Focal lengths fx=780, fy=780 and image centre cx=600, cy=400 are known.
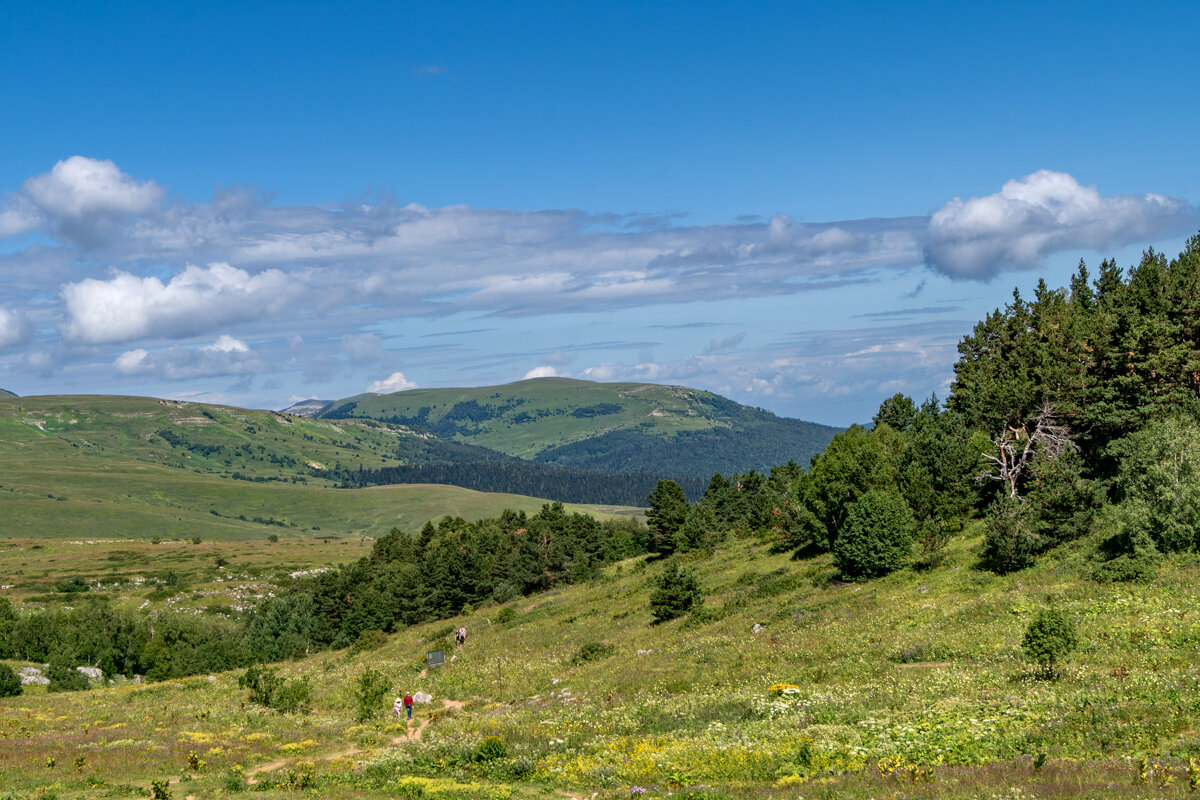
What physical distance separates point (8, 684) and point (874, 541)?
3007 inches

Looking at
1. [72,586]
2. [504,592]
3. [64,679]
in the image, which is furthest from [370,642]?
[72,586]

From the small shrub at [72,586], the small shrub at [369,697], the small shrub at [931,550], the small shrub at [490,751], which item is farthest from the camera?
the small shrub at [72,586]

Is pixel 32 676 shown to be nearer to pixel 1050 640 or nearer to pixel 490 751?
pixel 490 751

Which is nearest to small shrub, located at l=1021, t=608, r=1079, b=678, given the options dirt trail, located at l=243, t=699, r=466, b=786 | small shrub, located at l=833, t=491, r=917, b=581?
dirt trail, located at l=243, t=699, r=466, b=786

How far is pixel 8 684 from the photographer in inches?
2783

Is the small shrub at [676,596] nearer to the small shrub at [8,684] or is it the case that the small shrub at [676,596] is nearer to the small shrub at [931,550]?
the small shrub at [931,550]

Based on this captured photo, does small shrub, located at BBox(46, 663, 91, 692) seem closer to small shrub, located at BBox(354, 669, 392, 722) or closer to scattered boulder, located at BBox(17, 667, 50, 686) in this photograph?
scattered boulder, located at BBox(17, 667, 50, 686)

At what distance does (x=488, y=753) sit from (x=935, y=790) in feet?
48.0

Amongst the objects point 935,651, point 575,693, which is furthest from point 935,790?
point 575,693

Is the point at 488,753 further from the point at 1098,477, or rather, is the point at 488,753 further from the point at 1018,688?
the point at 1098,477

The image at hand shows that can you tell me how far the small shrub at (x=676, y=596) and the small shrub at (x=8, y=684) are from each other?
59207 millimetres

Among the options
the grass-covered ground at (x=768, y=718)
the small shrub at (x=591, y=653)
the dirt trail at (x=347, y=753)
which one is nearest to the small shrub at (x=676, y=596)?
the grass-covered ground at (x=768, y=718)

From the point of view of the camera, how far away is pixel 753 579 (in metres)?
68.5

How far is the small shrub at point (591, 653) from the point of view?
49.9m
